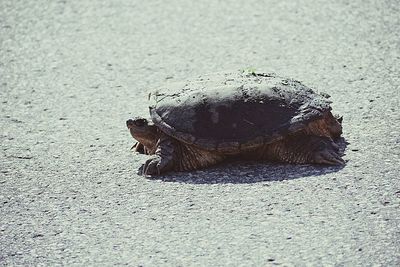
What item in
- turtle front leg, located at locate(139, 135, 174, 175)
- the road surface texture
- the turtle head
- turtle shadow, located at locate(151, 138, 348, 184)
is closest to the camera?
the road surface texture

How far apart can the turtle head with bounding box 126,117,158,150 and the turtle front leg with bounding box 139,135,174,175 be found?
0.14 metres

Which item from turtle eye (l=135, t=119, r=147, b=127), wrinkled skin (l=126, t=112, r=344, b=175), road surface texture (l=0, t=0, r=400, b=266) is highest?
turtle eye (l=135, t=119, r=147, b=127)

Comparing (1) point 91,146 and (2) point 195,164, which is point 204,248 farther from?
(1) point 91,146

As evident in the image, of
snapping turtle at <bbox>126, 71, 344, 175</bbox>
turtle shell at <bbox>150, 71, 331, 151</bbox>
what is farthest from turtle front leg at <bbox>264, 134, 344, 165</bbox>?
turtle shell at <bbox>150, 71, 331, 151</bbox>

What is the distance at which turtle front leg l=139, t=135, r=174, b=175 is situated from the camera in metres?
6.26

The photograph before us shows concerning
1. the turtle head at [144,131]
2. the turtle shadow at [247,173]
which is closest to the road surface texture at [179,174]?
the turtle shadow at [247,173]

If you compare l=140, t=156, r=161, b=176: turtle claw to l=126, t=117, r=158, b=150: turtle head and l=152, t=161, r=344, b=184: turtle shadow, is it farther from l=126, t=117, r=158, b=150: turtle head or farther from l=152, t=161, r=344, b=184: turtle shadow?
l=126, t=117, r=158, b=150: turtle head

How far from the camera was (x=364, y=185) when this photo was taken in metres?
5.81

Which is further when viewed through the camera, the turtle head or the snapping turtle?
the turtle head

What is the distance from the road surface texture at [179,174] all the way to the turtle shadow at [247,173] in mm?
14

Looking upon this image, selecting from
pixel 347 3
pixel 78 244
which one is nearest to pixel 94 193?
pixel 78 244

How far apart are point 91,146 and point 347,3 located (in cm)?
454

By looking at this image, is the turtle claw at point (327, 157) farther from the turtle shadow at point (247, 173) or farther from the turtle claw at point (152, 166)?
the turtle claw at point (152, 166)

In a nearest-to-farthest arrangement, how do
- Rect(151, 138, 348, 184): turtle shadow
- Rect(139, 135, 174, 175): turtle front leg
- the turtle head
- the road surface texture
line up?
the road surface texture
Rect(151, 138, 348, 184): turtle shadow
Rect(139, 135, 174, 175): turtle front leg
the turtle head
